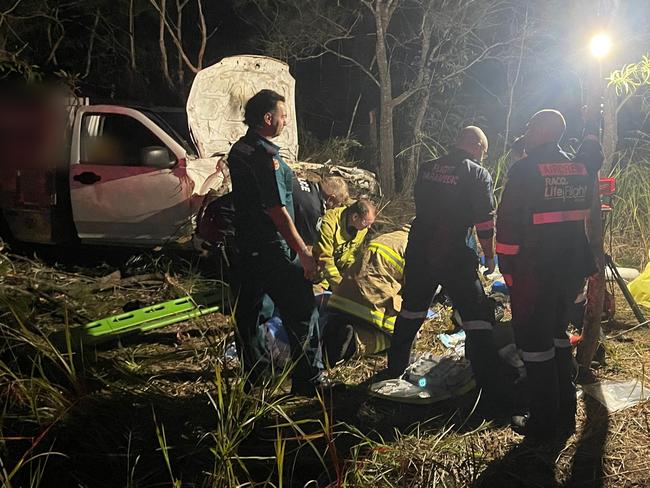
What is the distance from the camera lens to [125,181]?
20.1 ft

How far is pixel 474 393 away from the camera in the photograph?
3699 millimetres

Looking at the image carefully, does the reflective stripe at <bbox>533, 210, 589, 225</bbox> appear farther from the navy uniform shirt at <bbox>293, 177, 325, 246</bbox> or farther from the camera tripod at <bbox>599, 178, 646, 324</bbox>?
the navy uniform shirt at <bbox>293, 177, 325, 246</bbox>

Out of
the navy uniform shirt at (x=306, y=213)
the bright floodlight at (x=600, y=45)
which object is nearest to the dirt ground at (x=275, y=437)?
the navy uniform shirt at (x=306, y=213)

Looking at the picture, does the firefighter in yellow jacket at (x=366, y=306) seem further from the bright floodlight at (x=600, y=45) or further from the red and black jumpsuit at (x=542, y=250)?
the bright floodlight at (x=600, y=45)

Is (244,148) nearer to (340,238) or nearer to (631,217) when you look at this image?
(340,238)

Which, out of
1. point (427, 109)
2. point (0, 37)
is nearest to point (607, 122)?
point (427, 109)

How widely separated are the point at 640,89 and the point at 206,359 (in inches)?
328

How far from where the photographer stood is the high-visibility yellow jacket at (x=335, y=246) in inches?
182

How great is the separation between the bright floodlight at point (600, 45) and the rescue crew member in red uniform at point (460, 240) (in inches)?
33.6

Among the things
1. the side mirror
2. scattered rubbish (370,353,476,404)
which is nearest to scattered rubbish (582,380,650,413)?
scattered rubbish (370,353,476,404)

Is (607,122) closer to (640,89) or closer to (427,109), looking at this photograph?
(640,89)

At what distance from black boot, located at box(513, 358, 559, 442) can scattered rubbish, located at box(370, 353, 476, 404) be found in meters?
0.57

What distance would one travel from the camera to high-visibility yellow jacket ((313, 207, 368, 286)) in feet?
15.2

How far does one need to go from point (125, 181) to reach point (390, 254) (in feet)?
10.5
